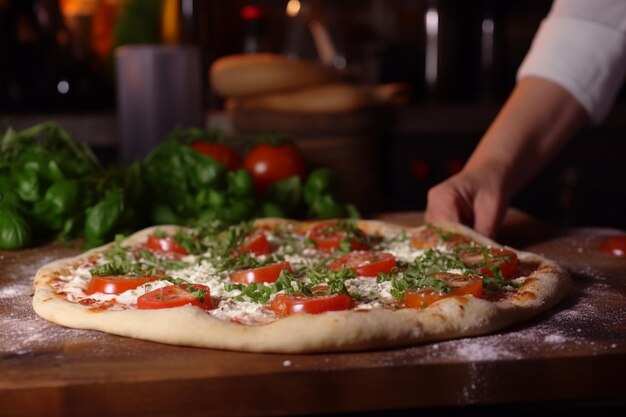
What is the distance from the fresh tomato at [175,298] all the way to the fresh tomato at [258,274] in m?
0.12

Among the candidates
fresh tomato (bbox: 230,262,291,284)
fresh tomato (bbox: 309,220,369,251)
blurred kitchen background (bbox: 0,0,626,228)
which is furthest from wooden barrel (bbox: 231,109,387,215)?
fresh tomato (bbox: 230,262,291,284)

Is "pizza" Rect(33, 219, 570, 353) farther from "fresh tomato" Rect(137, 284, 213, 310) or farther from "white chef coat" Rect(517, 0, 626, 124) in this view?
"white chef coat" Rect(517, 0, 626, 124)

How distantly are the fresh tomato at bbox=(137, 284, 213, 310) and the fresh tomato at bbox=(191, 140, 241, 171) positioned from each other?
94 centimetres

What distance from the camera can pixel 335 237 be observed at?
175 cm

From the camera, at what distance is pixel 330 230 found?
5.86 ft

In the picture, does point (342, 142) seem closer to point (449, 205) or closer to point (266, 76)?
point (266, 76)

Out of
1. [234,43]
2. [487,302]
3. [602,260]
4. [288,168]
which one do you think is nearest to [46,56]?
[234,43]

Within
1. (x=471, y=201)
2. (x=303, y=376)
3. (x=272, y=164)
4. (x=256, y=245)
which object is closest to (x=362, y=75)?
(x=272, y=164)

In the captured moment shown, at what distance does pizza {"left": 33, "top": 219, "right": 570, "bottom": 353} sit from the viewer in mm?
1198

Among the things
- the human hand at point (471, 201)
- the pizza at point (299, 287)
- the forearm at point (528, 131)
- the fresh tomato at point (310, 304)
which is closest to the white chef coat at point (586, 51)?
the forearm at point (528, 131)

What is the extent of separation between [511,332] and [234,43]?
337 cm

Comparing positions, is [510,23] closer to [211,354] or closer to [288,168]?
[288,168]

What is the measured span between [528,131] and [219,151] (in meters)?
0.74

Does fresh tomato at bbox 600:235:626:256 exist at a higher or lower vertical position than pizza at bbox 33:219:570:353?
lower
